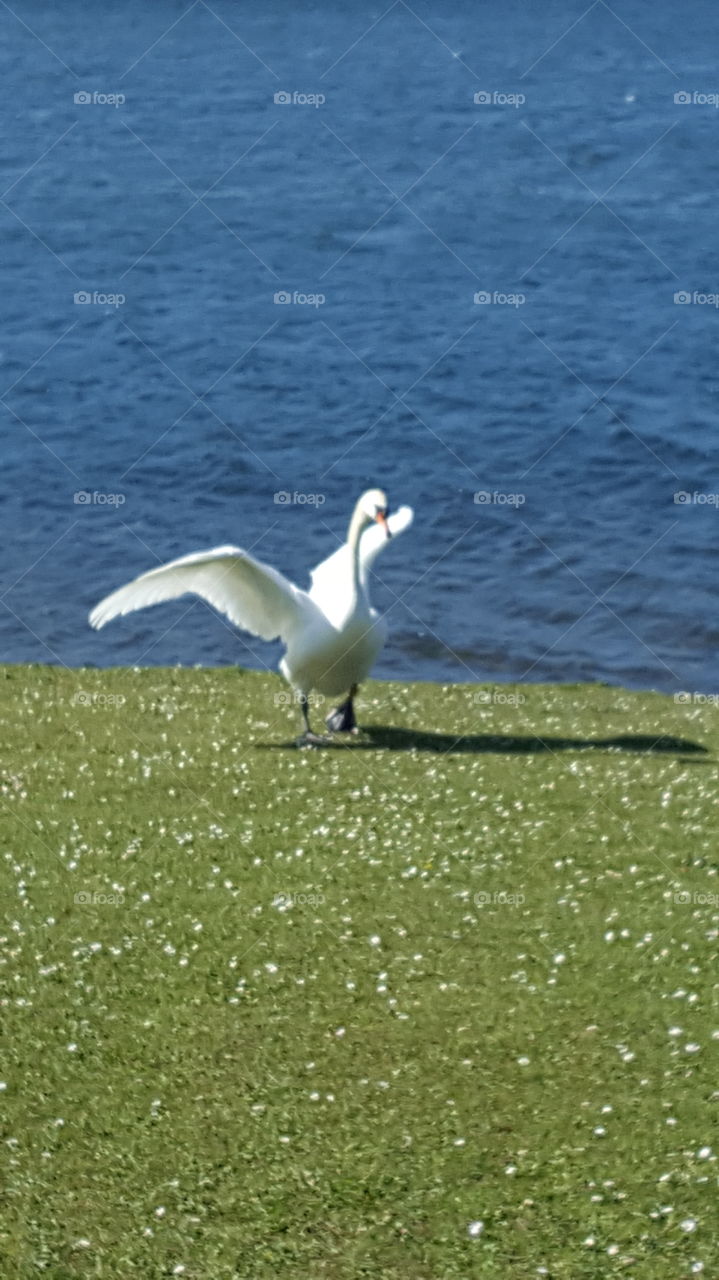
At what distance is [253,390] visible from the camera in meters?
42.2

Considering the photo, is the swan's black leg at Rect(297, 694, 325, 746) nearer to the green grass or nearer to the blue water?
the green grass

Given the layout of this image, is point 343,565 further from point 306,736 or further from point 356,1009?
point 356,1009

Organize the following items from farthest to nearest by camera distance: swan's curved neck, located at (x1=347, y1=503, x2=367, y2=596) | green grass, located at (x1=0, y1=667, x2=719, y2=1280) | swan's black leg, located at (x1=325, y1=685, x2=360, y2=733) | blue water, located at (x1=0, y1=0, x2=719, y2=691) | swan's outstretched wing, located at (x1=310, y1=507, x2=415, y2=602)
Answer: blue water, located at (x1=0, y1=0, x2=719, y2=691), swan's black leg, located at (x1=325, y1=685, x2=360, y2=733), swan's outstretched wing, located at (x1=310, y1=507, x2=415, y2=602), swan's curved neck, located at (x1=347, y1=503, x2=367, y2=596), green grass, located at (x1=0, y1=667, x2=719, y2=1280)

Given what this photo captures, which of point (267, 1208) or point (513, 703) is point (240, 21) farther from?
point (267, 1208)

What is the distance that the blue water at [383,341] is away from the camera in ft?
106

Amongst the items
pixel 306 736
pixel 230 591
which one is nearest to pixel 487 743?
pixel 306 736

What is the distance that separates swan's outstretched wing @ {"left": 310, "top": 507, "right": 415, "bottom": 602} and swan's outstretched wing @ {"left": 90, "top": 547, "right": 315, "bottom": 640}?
1.30 ft

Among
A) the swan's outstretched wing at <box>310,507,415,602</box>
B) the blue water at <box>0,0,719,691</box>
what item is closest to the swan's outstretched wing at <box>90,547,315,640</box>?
the swan's outstretched wing at <box>310,507,415,602</box>

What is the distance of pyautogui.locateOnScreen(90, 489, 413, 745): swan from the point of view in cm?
1817

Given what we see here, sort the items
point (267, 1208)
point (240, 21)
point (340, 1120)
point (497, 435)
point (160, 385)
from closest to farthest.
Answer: point (267, 1208), point (340, 1120), point (497, 435), point (160, 385), point (240, 21)

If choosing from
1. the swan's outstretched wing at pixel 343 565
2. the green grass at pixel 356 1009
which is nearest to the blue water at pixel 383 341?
the swan's outstretched wing at pixel 343 565

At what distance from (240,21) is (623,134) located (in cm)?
2866

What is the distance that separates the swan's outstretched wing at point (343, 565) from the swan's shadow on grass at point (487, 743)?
1.79 meters

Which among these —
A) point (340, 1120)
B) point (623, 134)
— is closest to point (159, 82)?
point (623, 134)
